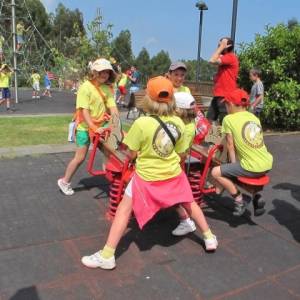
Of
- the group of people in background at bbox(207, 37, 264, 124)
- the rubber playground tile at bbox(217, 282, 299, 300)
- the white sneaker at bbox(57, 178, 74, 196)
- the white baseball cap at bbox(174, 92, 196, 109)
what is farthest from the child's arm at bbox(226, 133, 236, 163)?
the group of people in background at bbox(207, 37, 264, 124)

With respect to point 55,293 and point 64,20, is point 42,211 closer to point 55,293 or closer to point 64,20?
point 55,293

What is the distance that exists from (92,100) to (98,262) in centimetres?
197

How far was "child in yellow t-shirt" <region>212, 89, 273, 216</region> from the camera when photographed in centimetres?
388

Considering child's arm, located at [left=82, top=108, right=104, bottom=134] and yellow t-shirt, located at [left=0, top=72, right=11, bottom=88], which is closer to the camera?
child's arm, located at [left=82, top=108, right=104, bottom=134]

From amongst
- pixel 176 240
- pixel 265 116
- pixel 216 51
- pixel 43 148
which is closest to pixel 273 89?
pixel 265 116

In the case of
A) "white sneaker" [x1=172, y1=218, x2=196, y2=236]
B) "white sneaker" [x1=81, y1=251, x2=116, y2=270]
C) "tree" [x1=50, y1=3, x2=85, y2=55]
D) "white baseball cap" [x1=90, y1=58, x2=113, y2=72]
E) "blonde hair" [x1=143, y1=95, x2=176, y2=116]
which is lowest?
"white sneaker" [x1=81, y1=251, x2=116, y2=270]

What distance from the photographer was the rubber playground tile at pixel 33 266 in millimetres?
3023

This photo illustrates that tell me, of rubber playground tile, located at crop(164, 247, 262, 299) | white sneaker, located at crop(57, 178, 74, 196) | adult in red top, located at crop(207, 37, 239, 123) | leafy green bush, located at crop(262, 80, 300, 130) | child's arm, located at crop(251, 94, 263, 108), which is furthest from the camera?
leafy green bush, located at crop(262, 80, 300, 130)

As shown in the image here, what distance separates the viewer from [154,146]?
3193 mm

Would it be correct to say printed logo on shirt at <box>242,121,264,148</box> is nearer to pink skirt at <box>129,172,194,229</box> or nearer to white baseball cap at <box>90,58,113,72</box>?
pink skirt at <box>129,172,194,229</box>

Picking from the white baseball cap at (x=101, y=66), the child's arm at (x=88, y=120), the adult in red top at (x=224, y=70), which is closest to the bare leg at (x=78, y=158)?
the child's arm at (x=88, y=120)

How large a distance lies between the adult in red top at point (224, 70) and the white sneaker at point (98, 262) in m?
3.54

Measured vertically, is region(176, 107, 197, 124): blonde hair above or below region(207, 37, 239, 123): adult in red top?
below

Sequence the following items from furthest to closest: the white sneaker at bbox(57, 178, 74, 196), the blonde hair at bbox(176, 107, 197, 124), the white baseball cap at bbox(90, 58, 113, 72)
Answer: the white sneaker at bbox(57, 178, 74, 196), the white baseball cap at bbox(90, 58, 113, 72), the blonde hair at bbox(176, 107, 197, 124)
